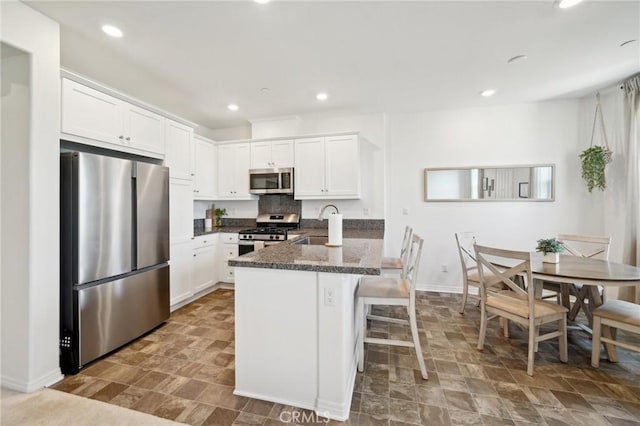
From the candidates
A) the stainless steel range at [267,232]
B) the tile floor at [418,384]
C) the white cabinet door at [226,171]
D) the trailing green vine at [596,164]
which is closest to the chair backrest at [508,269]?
the tile floor at [418,384]

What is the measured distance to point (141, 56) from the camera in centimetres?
246

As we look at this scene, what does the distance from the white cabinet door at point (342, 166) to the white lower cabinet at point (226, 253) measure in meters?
1.61

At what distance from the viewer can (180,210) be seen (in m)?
3.27

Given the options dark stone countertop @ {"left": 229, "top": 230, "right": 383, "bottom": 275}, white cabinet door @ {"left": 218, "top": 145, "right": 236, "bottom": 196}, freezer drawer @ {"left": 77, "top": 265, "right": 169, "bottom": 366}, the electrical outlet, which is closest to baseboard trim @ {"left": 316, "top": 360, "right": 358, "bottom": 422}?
the electrical outlet

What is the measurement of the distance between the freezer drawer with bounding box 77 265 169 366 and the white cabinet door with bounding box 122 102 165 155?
1318mm

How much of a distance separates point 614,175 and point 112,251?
561cm

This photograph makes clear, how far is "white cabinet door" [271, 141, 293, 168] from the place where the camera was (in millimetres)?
4051

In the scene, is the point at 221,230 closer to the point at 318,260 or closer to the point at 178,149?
the point at 178,149

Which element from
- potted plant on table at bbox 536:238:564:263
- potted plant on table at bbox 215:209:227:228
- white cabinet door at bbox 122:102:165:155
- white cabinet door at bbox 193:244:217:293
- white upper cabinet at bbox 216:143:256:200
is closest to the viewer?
potted plant on table at bbox 536:238:564:263

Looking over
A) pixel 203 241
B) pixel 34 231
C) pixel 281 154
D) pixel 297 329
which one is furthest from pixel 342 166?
pixel 34 231

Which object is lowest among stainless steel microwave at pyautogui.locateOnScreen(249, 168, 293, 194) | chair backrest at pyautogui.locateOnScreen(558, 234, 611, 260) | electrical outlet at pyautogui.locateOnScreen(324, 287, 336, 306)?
electrical outlet at pyautogui.locateOnScreen(324, 287, 336, 306)

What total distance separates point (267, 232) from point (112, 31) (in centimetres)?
258

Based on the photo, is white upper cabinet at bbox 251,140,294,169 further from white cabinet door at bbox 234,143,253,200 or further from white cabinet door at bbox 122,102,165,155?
white cabinet door at bbox 122,102,165,155

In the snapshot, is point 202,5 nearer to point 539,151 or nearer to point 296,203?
point 296,203
